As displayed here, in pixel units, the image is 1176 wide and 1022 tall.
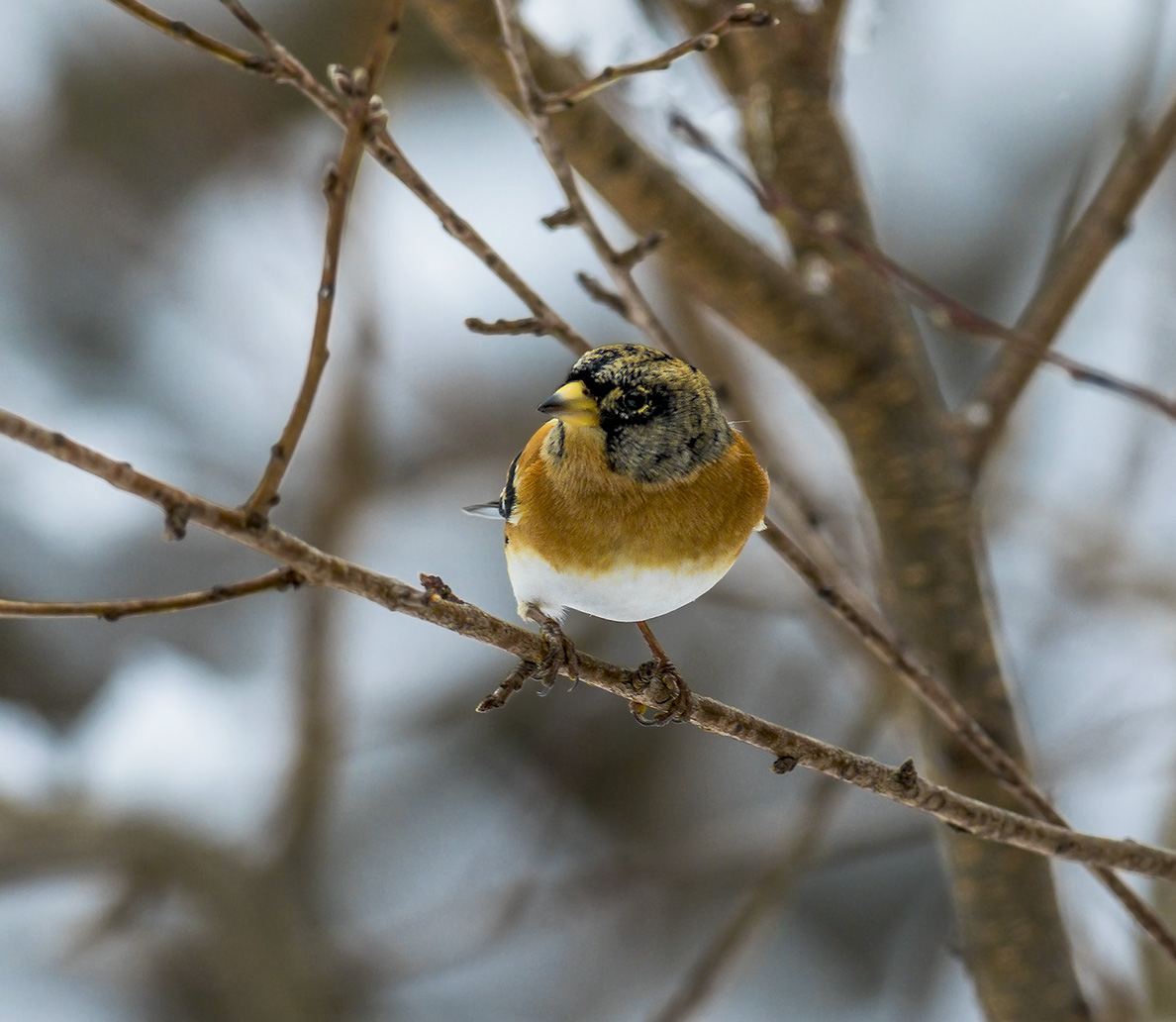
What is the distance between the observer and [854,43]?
91.4 inches

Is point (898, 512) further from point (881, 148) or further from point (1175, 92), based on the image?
point (881, 148)

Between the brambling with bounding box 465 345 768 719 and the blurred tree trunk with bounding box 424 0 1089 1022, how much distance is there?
390mm

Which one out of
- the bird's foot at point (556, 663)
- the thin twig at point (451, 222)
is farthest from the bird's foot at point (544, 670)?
the thin twig at point (451, 222)

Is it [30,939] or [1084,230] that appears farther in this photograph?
[30,939]

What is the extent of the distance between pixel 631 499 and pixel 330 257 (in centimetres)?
69

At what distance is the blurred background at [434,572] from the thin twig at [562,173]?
131cm

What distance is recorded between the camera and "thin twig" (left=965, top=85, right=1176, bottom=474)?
1905mm

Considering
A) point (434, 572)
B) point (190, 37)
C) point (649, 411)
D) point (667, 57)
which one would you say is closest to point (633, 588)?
point (649, 411)

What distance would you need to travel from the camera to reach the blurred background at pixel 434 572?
123 inches

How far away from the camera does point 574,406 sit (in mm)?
1269

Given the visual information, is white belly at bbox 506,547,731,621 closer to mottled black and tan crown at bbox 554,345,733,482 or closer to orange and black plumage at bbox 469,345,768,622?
orange and black plumage at bbox 469,345,768,622

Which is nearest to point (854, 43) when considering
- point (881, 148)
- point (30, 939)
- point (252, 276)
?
point (881, 148)

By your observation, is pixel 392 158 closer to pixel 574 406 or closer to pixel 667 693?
pixel 574 406

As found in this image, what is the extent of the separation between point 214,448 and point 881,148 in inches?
117
